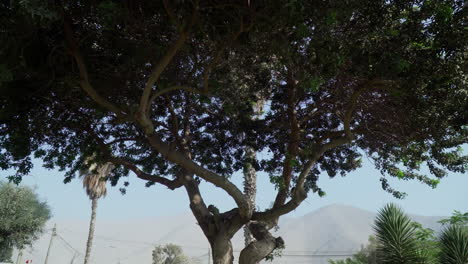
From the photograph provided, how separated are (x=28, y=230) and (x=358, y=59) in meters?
22.4

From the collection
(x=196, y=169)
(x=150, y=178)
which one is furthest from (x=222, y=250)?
(x=150, y=178)

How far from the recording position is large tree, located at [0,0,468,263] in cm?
643

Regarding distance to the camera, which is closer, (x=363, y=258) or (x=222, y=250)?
(x=222, y=250)

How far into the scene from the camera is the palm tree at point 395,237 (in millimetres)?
9398

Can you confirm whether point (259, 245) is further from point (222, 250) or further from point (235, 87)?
point (235, 87)

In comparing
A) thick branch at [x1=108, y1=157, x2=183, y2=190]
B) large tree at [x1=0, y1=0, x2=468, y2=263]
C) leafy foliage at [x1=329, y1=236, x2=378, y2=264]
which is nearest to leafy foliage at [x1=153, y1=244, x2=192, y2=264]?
leafy foliage at [x1=329, y1=236, x2=378, y2=264]

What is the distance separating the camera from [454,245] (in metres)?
8.98

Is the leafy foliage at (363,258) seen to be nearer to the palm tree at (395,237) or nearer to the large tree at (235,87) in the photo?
the palm tree at (395,237)

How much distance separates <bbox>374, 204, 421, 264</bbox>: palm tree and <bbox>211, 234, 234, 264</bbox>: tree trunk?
355cm

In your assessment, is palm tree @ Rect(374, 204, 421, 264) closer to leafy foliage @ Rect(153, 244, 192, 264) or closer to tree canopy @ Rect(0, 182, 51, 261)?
tree canopy @ Rect(0, 182, 51, 261)

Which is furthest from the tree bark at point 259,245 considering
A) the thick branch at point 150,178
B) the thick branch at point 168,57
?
the thick branch at point 168,57

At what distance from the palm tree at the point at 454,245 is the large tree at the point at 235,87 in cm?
171

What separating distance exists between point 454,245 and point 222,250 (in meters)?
4.89

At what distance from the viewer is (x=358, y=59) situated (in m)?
6.96
